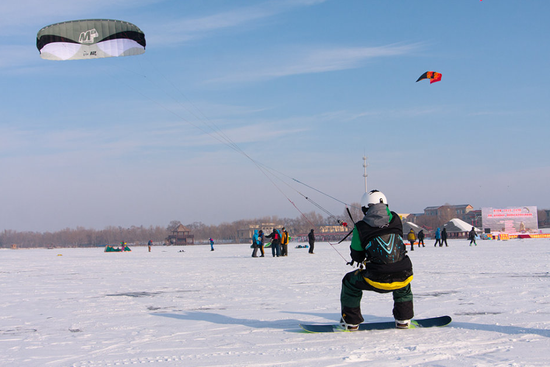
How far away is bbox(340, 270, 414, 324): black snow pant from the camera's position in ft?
16.1

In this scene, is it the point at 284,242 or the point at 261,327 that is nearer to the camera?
the point at 261,327

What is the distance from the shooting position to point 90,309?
23.2 ft

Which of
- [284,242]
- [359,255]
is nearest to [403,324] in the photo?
[359,255]

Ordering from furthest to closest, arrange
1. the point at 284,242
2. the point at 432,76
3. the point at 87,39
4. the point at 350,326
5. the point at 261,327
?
1. the point at 432,76
2. the point at 284,242
3. the point at 87,39
4. the point at 261,327
5. the point at 350,326

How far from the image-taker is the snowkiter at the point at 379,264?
4.80 metres

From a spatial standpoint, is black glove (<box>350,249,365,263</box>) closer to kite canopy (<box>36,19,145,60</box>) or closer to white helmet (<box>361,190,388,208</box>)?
white helmet (<box>361,190,388,208</box>)

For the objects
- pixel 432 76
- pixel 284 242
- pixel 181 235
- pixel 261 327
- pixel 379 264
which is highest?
pixel 432 76

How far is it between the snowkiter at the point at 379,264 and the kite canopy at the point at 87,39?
45.5 feet

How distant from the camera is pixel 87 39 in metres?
16.3

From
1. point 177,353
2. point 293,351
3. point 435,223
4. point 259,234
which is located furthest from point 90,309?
point 435,223

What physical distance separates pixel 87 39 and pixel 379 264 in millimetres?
14527

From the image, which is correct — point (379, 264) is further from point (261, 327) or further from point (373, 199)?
point (261, 327)

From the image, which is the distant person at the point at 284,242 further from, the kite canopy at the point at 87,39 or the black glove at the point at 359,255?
the black glove at the point at 359,255

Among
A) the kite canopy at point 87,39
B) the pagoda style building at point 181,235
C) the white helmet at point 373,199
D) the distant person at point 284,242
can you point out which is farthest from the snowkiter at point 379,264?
the pagoda style building at point 181,235
